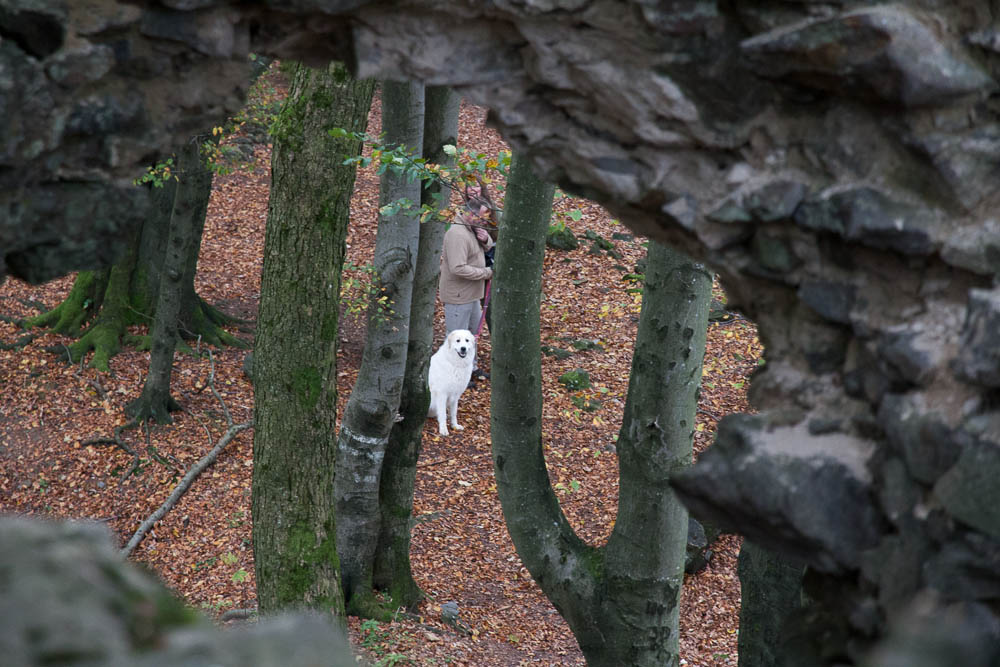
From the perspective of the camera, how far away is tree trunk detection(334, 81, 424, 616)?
6.68 metres

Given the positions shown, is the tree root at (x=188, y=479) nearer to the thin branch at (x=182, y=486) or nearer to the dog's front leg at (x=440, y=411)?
the thin branch at (x=182, y=486)

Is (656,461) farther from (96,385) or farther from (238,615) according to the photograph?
(96,385)

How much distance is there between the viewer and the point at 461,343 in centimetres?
982

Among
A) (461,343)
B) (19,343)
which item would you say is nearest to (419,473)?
(461,343)

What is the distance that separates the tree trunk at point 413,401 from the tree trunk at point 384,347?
30 centimetres

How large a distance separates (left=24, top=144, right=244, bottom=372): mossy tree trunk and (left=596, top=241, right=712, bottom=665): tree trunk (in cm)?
763

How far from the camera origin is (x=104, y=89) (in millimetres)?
3070

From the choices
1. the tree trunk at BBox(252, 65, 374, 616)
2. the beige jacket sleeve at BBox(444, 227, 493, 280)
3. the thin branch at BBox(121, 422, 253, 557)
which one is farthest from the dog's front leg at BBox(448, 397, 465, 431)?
the tree trunk at BBox(252, 65, 374, 616)

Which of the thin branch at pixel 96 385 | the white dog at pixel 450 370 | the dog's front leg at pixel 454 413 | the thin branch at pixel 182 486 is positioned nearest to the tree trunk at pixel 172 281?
the thin branch at pixel 96 385

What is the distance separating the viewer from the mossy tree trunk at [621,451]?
16.9ft

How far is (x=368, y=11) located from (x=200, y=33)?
1.95 ft

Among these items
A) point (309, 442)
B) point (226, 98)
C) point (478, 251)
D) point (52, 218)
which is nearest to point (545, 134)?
point (226, 98)

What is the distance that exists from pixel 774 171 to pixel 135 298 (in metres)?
10.2

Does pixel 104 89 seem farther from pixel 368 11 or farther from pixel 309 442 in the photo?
pixel 309 442
